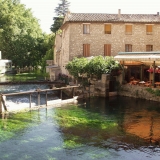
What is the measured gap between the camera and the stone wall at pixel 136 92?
27.2 meters

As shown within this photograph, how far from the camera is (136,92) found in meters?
28.7

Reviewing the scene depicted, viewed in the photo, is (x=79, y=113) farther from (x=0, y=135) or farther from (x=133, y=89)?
(x=133, y=89)

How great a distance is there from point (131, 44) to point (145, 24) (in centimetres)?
325

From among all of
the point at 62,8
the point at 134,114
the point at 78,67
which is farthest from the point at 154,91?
the point at 62,8

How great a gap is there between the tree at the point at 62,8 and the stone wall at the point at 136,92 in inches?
2239

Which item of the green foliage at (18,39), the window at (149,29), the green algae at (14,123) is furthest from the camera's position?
the green foliage at (18,39)

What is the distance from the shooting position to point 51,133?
16078mm

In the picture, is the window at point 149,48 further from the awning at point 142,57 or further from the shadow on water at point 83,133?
the shadow on water at point 83,133

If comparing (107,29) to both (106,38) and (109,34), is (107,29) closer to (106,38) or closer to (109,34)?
Result: (109,34)

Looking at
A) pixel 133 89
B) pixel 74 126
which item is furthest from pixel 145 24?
pixel 74 126

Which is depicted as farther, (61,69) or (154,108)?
(61,69)

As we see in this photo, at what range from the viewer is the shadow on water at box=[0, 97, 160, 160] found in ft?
42.7

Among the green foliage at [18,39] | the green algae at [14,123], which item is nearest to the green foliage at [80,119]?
the green algae at [14,123]

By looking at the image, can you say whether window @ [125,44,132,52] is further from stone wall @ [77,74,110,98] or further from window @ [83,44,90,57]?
stone wall @ [77,74,110,98]
